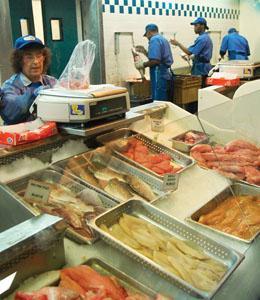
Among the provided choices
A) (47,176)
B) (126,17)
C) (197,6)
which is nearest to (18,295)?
(47,176)

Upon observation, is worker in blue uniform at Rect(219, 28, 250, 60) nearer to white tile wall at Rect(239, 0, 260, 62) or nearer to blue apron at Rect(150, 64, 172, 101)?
white tile wall at Rect(239, 0, 260, 62)

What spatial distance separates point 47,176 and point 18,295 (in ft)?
2.86

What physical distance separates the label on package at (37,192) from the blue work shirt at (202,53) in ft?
22.3

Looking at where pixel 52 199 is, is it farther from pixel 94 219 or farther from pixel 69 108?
pixel 69 108

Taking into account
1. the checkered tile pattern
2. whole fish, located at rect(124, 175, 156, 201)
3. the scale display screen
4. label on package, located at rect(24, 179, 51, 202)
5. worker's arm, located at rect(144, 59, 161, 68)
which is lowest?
whole fish, located at rect(124, 175, 156, 201)

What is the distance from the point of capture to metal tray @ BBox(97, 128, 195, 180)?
2.50 meters

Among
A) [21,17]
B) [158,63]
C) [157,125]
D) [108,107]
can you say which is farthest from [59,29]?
[108,107]

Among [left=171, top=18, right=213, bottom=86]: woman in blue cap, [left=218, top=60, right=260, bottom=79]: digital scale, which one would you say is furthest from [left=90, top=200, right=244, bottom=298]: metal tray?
[left=171, top=18, right=213, bottom=86]: woman in blue cap

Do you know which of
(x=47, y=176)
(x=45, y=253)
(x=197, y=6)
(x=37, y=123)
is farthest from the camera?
(x=197, y=6)

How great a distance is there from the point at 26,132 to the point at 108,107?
0.53 meters

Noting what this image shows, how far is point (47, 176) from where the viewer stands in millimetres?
2104

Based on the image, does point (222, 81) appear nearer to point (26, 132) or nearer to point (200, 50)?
point (26, 132)

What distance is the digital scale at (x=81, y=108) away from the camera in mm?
2191

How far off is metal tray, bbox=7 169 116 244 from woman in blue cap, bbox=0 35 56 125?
33.3 inches
